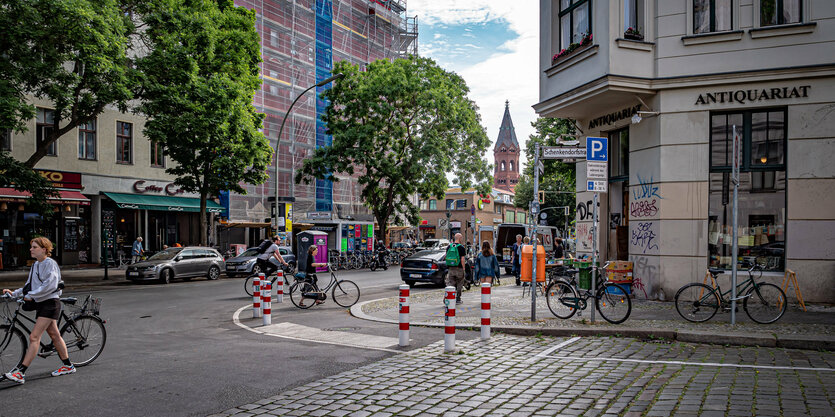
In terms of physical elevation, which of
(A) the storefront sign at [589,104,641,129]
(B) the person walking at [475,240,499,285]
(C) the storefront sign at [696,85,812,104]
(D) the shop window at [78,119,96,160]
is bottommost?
(B) the person walking at [475,240,499,285]

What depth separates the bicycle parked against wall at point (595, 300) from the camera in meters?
10.3

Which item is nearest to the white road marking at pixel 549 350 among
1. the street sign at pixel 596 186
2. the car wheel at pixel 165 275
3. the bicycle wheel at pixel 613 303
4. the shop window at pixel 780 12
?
the bicycle wheel at pixel 613 303

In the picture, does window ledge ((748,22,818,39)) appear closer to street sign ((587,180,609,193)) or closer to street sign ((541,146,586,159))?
street sign ((541,146,586,159))

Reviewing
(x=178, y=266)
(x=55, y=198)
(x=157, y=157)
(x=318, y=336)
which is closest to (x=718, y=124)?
(x=318, y=336)

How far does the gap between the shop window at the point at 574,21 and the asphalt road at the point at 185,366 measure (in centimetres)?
864

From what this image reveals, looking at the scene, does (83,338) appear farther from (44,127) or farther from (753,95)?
(44,127)

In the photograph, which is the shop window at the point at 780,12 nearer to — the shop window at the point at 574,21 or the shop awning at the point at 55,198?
the shop window at the point at 574,21

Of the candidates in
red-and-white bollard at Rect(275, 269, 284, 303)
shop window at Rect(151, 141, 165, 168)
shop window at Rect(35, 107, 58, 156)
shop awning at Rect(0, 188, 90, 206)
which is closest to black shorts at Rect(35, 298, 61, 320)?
red-and-white bollard at Rect(275, 269, 284, 303)

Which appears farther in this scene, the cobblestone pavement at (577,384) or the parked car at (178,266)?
the parked car at (178,266)

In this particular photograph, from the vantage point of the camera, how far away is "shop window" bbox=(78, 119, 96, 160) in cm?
2866

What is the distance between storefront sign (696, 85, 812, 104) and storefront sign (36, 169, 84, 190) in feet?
86.1

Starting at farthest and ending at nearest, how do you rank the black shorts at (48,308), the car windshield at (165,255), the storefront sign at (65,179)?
the storefront sign at (65,179) < the car windshield at (165,255) < the black shorts at (48,308)

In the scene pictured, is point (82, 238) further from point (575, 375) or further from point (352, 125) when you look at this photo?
point (575, 375)

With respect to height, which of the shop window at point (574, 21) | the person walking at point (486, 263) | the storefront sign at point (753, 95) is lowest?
the person walking at point (486, 263)
